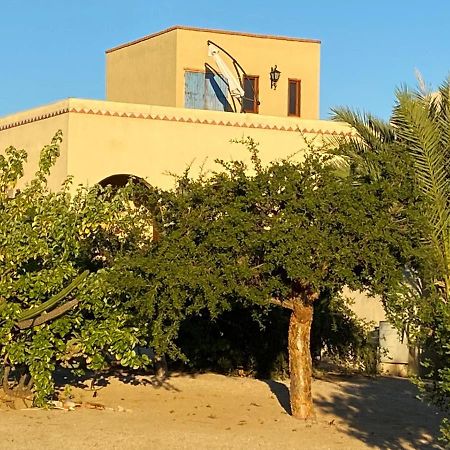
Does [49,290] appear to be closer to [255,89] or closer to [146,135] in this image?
[146,135]

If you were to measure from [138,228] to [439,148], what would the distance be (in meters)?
4.35

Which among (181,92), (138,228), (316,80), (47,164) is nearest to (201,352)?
(138,228)

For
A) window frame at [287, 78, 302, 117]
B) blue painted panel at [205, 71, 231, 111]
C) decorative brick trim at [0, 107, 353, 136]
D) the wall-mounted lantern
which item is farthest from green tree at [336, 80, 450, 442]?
window frame at [287, 78, 302, 117]

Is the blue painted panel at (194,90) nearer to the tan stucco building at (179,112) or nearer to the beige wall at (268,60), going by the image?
the tan stucco building at (179,112)

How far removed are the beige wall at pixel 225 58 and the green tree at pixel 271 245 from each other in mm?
14000

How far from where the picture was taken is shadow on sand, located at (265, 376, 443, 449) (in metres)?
12.9

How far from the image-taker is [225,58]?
2745 centimetres

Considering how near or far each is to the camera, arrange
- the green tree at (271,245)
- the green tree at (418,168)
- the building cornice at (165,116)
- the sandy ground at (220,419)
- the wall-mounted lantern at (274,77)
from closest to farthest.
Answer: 1. the sandy ground at (220,419)
2. the green tree at (271,245)
3. the green tree at (418,168)
4. the building cornice at (165,116)
5. the wall-mounted lantern at (274,77)

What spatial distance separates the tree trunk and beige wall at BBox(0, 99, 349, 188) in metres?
7.57

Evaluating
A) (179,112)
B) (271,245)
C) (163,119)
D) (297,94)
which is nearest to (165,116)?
(163,119)

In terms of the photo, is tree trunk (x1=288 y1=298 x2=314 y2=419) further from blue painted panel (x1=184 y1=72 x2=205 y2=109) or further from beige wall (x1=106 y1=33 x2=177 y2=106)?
beige wall (x1=106 y1=33 x2=177 y2=106)

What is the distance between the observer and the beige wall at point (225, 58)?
2703 cm

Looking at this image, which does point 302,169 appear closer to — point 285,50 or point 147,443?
point 147,443

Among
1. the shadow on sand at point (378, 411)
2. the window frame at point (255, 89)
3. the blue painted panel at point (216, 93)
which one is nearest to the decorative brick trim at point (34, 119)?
the blue painted panel at point (216, 93)
